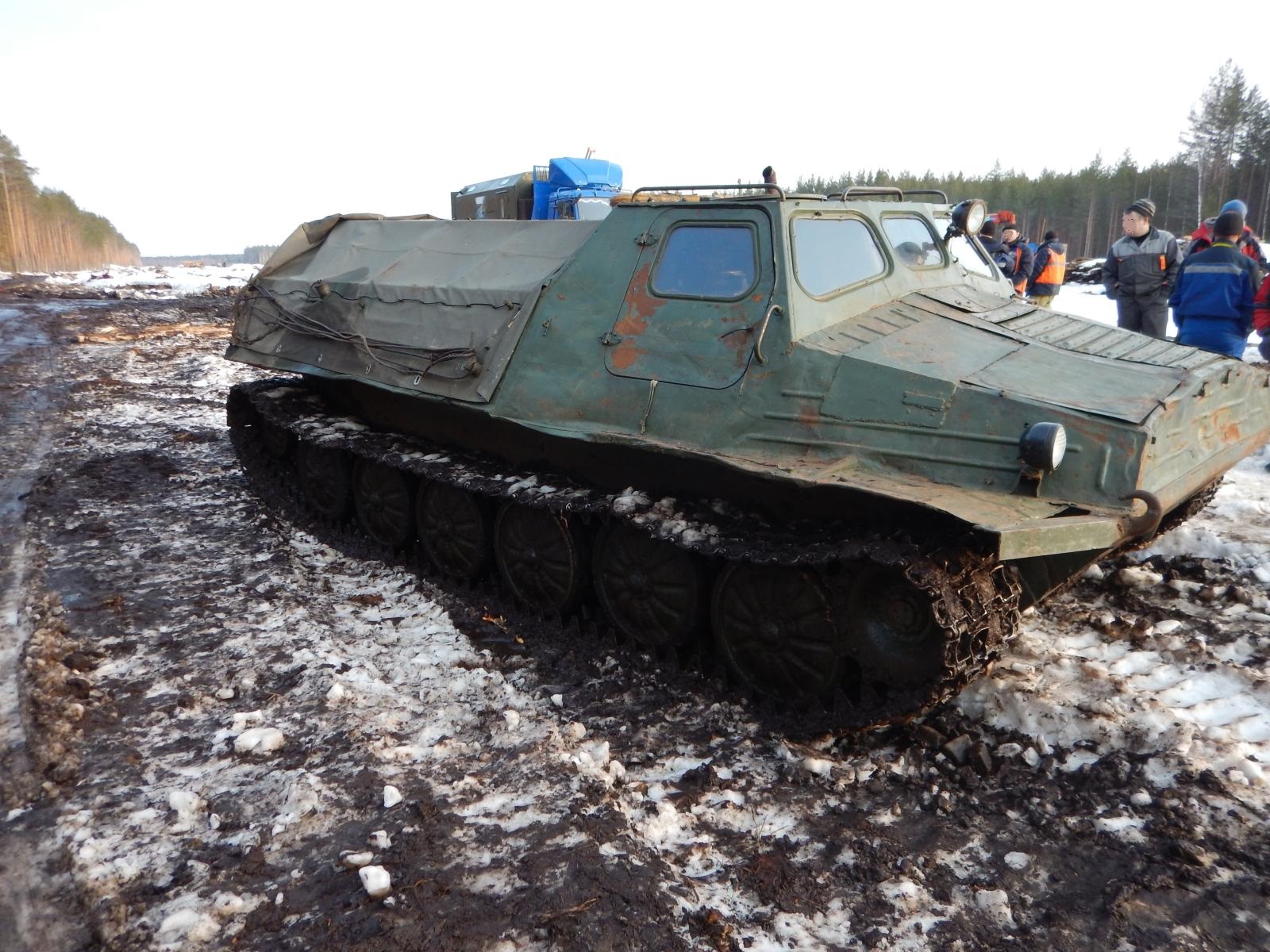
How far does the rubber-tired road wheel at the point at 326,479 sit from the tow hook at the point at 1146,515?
5179mm

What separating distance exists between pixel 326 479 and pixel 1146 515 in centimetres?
554

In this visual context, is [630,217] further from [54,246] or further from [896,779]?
[54,246]

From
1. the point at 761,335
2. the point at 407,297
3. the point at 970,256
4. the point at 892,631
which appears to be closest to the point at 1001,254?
the point at 970,256

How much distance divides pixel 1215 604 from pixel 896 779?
254 centimetres

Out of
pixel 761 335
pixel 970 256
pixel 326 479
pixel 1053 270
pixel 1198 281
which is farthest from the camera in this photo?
pixel 1053 270

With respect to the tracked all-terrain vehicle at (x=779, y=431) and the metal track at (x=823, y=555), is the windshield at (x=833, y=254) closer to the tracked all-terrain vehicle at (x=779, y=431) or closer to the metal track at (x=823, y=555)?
the tracked all-terrain vehicle at (x=779, y=431)

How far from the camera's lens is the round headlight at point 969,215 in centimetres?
555

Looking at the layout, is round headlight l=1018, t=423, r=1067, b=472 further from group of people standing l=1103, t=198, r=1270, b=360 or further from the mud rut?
group of people standing l=1103, t=198, r=1270, b=360

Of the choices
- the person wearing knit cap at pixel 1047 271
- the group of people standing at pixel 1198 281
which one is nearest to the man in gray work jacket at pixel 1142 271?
the group of people standing at pixel 1198 281

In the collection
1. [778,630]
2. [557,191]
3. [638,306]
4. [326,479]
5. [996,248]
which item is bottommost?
[778,630]

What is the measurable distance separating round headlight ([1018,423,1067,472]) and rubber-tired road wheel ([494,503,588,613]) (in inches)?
98.4

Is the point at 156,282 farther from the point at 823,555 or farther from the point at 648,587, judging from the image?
the point at 823,555

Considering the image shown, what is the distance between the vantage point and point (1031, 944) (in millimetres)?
3062

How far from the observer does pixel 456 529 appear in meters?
6.16
